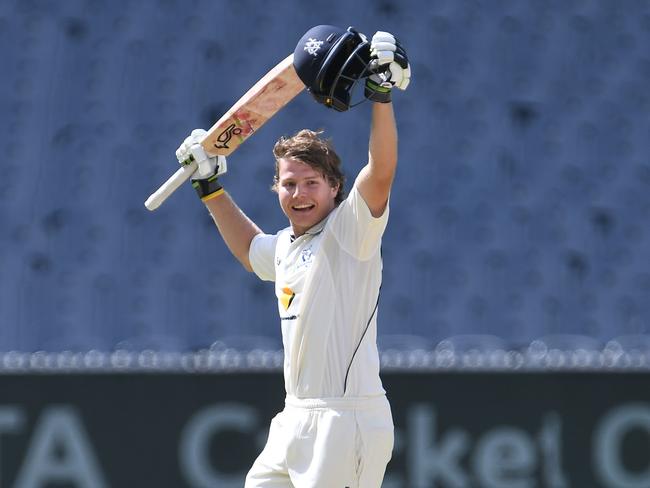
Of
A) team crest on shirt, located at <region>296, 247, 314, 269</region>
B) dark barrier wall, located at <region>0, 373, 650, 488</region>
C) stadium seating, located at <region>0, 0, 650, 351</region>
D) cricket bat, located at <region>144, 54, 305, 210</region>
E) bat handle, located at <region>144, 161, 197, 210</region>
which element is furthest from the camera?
stadium seating, located at <region>0, 0, 650, 351</region>

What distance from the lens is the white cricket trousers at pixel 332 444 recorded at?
3062 mm

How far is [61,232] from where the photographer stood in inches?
220

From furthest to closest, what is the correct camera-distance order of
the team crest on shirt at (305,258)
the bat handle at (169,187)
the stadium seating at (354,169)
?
1. the stadium seating at (354,169)
2. the bat handle at (169,187)
3. the team crest on shirt at (305,258)

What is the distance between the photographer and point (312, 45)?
308 centimetres

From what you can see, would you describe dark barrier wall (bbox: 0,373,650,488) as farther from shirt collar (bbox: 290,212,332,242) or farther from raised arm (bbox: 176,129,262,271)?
shirt collar (bbox: 290,212,332,242)

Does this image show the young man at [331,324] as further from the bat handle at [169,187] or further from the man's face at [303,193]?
the bat handle at [169,187]

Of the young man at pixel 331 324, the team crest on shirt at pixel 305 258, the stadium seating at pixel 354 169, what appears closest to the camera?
the young man at pixel 331 324

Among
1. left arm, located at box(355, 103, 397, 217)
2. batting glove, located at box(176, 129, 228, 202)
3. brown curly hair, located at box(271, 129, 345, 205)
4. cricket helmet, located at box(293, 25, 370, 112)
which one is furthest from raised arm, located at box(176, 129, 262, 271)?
left arm, located at box(355, 103, 397, 217)

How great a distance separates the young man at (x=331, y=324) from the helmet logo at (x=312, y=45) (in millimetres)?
203

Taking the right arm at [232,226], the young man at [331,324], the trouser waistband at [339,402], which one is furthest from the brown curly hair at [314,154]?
the trouser waistband at [339,402]

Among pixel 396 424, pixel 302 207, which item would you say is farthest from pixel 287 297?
pixel 396 424

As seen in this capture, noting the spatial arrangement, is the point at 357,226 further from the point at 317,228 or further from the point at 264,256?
the point at 264,256

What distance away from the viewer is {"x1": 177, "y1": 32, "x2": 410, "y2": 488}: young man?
10.0ft

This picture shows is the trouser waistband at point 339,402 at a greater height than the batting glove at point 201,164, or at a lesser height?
lesser
